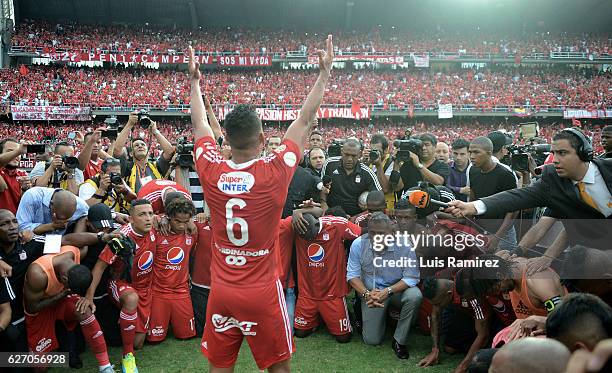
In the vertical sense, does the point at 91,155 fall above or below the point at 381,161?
above

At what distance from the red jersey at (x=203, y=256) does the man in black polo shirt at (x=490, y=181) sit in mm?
2930

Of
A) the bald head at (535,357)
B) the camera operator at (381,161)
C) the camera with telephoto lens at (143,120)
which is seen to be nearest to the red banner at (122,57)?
the camera with telephoto lens at (143,120)

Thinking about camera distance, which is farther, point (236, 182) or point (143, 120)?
point (143, 120)

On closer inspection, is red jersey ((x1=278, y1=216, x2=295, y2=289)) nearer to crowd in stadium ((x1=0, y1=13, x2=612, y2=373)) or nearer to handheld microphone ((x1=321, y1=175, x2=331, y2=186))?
crowd in stadium ((x1=0, y1=13, x2=612, y2=373))

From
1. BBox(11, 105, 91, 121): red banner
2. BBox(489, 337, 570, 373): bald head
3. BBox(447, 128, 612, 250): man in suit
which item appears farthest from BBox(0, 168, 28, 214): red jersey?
BBox(11, 105, 91, 121): red banner

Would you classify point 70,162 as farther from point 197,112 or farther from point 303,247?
point 197,112

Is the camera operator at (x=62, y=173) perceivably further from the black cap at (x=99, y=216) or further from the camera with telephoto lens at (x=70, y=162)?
the black cap at (x=99, y=216)

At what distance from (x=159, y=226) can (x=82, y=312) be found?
1.28 metres

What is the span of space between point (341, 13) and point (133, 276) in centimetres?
3552

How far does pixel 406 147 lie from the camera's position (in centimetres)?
630

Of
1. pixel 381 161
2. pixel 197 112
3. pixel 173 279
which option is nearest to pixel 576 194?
pixel 197 112

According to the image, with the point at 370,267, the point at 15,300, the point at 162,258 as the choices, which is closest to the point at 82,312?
the point at 15,300

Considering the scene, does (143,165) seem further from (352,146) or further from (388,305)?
(388,305)

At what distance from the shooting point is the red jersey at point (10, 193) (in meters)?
5.36
